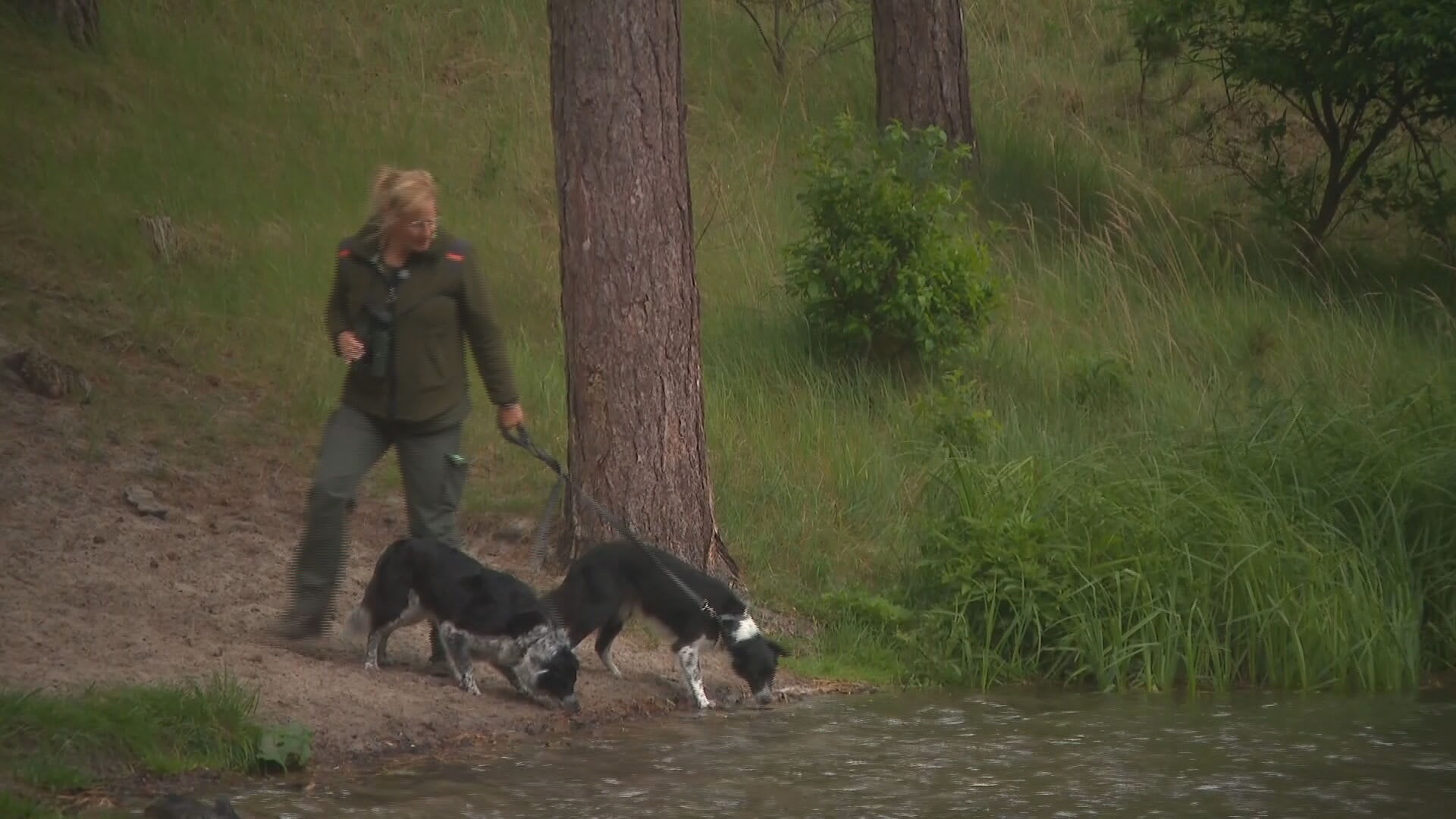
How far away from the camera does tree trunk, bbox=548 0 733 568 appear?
31.0 ft

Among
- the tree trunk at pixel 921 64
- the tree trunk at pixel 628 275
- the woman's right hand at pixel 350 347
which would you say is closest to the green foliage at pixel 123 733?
the woman's right hand at pixel 350 347

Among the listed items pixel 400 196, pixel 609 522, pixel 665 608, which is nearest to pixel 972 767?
pixel 665 608

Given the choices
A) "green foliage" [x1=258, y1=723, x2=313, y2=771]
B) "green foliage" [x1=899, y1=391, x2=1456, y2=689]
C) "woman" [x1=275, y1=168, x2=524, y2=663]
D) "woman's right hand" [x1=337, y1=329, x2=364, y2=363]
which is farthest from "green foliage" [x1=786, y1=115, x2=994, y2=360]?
"green foliage" [x1=258, y1=723, x2=313, y2=771]

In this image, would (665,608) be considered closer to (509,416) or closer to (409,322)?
(509,416)

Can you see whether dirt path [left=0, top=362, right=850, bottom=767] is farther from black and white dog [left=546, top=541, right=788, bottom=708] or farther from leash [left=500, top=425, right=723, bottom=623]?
leash [left=500, top=425, right=723, bottom=623]

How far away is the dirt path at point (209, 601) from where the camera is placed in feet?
24.3

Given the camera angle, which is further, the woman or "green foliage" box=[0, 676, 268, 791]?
the woman

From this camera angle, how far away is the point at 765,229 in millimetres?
15281

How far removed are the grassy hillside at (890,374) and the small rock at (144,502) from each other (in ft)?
4.03

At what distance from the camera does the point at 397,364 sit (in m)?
7.98

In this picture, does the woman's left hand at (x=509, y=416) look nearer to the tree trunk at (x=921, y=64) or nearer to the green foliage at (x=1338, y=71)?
the tree trunk at (x=921, y=64)

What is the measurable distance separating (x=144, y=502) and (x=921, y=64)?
8499 mm

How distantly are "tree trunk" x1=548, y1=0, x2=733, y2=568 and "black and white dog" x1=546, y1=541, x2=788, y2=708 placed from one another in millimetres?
982

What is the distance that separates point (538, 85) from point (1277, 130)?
22.2 ft
